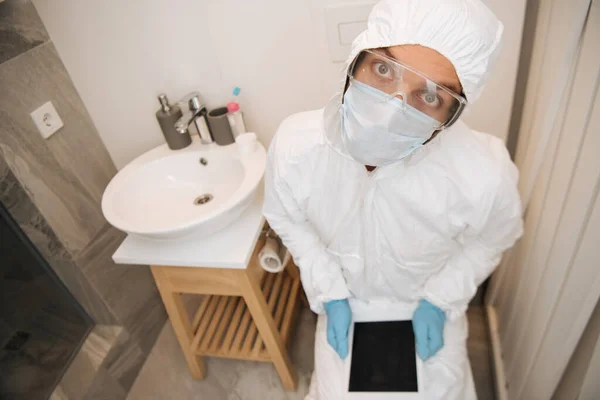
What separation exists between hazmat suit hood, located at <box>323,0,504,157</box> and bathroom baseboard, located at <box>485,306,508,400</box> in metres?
0.91

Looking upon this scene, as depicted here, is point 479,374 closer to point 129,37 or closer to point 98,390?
point 98,390

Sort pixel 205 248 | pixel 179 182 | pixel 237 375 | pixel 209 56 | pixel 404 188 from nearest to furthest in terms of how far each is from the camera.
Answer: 1. pixel 404 188
2. pixel 205 248
3. pixel 209 56
4. pixel 179 182
5. pixel 237 375

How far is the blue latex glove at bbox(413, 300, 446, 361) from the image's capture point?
A: 100 centimetres

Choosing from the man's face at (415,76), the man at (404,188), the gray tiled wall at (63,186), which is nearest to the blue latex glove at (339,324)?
the man at (404,188)

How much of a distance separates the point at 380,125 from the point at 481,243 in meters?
0.47

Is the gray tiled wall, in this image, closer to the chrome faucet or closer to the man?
the chrome faucet

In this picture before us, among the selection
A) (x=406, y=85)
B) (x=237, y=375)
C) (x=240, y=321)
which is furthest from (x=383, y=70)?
(x=237, y=375)

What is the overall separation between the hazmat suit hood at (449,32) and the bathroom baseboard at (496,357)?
914 millimetres

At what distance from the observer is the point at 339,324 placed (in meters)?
1.07

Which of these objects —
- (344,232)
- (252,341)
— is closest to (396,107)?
(344,232)

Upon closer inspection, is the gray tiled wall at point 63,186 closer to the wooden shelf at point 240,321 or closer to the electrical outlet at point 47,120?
the electrical outlet at point 47,120

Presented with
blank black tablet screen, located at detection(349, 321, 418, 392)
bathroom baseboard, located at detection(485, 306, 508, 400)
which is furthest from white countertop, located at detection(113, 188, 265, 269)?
bathroom baseboard, located at detection(485, 306, 508, 400)

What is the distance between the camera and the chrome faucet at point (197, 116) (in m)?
1.19

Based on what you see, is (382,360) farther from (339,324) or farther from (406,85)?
(406,85)
